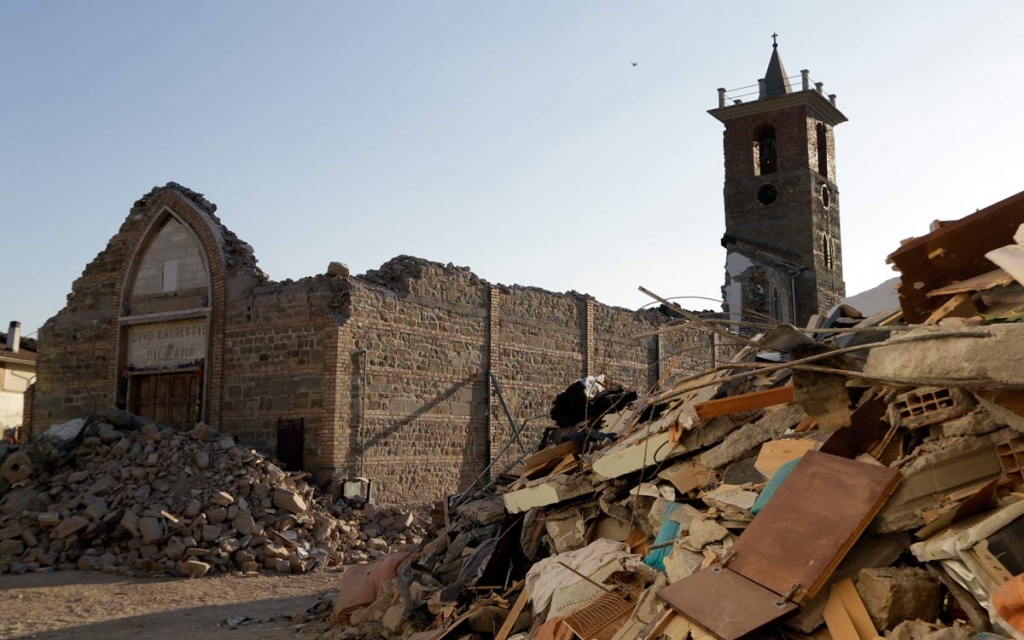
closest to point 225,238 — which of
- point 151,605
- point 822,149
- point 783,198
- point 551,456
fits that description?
point 151,605

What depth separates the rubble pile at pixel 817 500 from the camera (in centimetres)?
426

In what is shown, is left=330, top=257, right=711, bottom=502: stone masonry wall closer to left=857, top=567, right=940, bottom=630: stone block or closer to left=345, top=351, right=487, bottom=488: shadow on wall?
left=345, top=351, right=487, bottom=488: shadow on wall

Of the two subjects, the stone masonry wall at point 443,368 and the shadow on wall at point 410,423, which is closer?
the shadow on wall at point 410,423

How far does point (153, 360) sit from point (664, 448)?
1333 centimetres

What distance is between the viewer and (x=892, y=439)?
199 inches

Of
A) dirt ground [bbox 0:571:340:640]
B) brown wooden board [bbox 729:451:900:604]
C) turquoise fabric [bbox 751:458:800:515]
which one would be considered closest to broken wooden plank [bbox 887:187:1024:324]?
turquoise fabric [bbox 751:458:800:515]

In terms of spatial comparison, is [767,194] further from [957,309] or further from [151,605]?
[957,309]

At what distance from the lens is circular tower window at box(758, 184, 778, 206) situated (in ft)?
117

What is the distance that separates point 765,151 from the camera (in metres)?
36.8

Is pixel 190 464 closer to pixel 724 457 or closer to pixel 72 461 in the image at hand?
pixel 72 461

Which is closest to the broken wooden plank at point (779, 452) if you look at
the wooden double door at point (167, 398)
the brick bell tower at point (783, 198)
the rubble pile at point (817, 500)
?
Result: the rubble pile at point (817, 500)

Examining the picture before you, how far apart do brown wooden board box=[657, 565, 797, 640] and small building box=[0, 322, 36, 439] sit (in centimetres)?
2885

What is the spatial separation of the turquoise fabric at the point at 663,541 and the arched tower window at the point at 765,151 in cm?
3222

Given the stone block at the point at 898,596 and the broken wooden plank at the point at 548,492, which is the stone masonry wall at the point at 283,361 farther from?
the stone block at the point at 898,596
